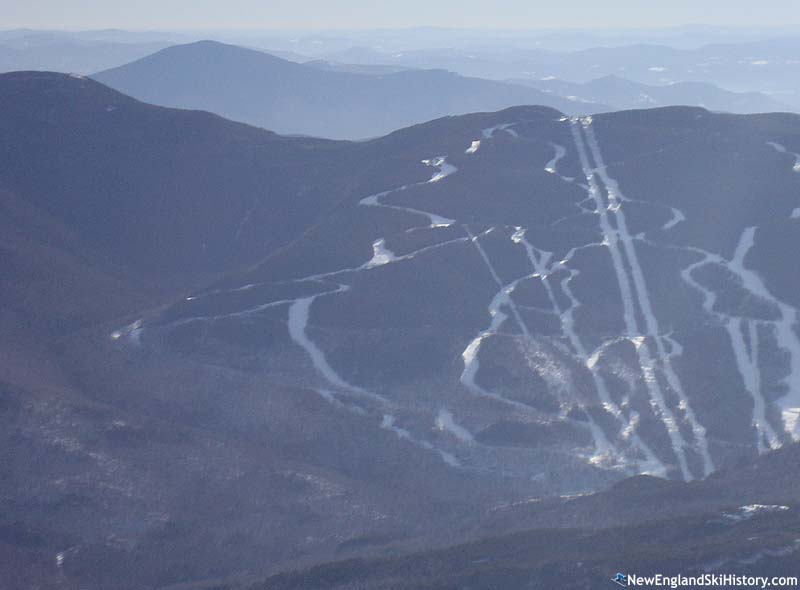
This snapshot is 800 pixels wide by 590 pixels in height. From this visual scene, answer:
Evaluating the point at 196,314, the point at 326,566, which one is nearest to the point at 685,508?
the point at 326,566

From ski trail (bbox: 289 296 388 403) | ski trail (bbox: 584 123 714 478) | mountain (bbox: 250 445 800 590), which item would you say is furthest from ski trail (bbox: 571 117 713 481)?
ski trail (bbox: 289 296 388 403)

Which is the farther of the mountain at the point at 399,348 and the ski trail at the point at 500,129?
the ski trail at the point at 500,129

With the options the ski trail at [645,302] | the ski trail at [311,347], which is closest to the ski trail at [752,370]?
the ski trail at [645,302]

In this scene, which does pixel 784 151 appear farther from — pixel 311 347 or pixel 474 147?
pixel 311 347

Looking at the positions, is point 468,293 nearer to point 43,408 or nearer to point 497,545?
point 43,408

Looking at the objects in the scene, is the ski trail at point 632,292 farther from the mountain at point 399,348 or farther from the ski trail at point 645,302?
the mountain at point 399,348

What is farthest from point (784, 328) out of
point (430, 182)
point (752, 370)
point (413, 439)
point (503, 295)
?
point (430, 182)
